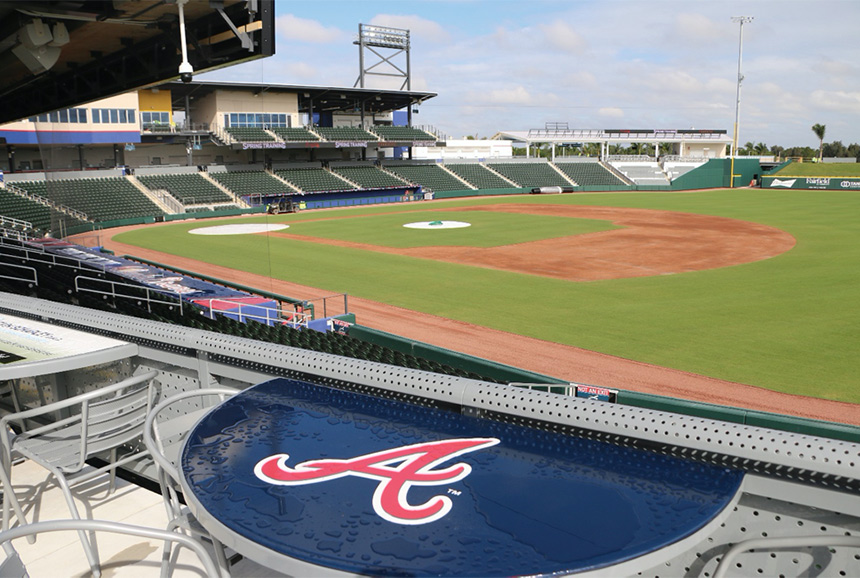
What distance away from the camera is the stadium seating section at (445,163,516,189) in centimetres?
7194

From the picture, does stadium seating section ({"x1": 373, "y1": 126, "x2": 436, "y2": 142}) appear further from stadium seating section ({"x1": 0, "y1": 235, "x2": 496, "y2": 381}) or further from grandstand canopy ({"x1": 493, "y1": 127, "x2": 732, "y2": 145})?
stadium seating section ({"x1": 0, "y1": 235, "x2": 496, "y2": 381})

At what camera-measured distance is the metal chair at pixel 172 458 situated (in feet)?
9.28

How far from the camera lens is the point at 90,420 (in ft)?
13.5

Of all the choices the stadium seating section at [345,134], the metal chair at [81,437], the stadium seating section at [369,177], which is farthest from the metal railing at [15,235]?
the stadium seating section at [345,134]

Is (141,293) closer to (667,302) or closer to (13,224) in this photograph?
(667,302)

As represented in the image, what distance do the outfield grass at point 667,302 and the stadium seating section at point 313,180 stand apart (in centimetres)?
2447

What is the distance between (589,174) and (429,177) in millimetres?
22154

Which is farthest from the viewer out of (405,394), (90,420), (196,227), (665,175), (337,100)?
(665,175)

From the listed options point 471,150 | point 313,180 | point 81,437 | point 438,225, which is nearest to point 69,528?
Result: point 81,437

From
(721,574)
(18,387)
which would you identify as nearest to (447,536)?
(721,574)

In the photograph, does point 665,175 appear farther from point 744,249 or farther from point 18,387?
point 18,387

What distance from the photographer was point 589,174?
7994 centimetres

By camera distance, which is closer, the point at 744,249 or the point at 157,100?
the point at 744,249

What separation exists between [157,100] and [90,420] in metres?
55.8
